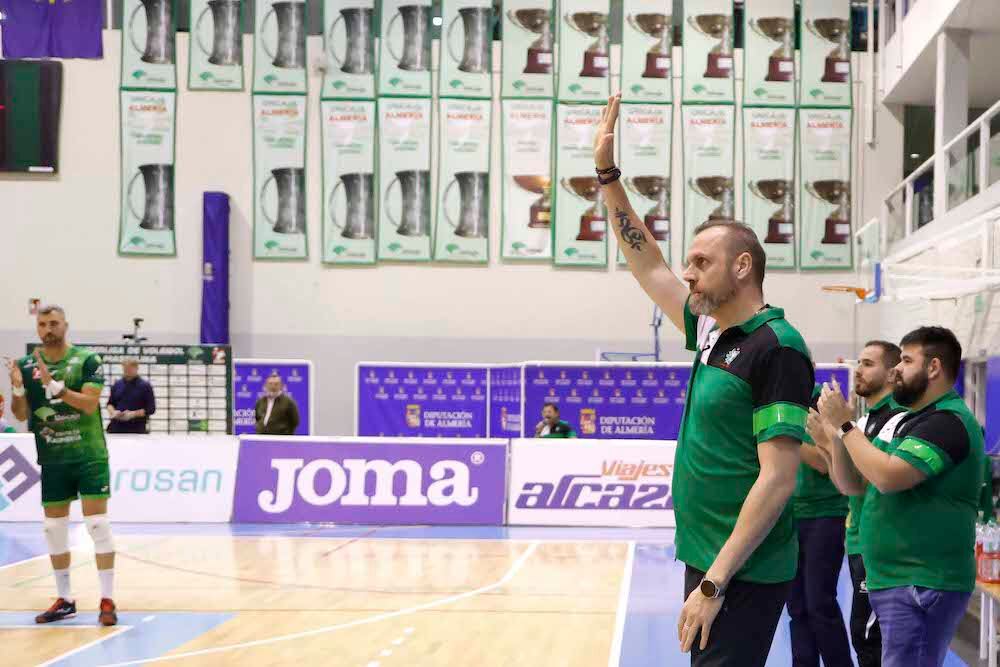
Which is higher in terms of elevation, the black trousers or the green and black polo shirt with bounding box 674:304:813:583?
the green and black polo shirt with bounding box 674:304:813:583

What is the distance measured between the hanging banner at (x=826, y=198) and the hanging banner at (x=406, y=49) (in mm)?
7534

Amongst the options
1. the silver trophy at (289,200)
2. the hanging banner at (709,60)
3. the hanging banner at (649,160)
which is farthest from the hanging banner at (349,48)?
the hanging banner at (709,60)

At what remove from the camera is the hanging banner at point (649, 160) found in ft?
71.3

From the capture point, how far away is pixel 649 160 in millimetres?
21812

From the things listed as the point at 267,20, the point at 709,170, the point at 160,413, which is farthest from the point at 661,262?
the point at 267,20

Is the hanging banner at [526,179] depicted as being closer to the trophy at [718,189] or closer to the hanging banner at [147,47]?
the trophy at [718,189]

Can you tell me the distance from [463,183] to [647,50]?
4456mm

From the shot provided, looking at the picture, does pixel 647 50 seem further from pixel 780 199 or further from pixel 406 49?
pixel 406 49

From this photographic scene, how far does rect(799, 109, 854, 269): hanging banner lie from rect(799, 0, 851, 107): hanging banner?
516 millimetres

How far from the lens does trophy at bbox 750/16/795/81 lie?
2181cm

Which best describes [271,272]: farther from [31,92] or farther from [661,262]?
[661,262]

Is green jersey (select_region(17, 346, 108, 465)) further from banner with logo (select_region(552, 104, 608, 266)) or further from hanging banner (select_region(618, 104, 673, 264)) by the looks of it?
hanging banner (select_region(618, 104, 673, 264))

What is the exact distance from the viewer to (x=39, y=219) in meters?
22.0

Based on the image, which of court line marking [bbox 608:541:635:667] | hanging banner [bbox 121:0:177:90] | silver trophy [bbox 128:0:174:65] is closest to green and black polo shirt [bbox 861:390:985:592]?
court line marking [bbox 608:541:635:667]
